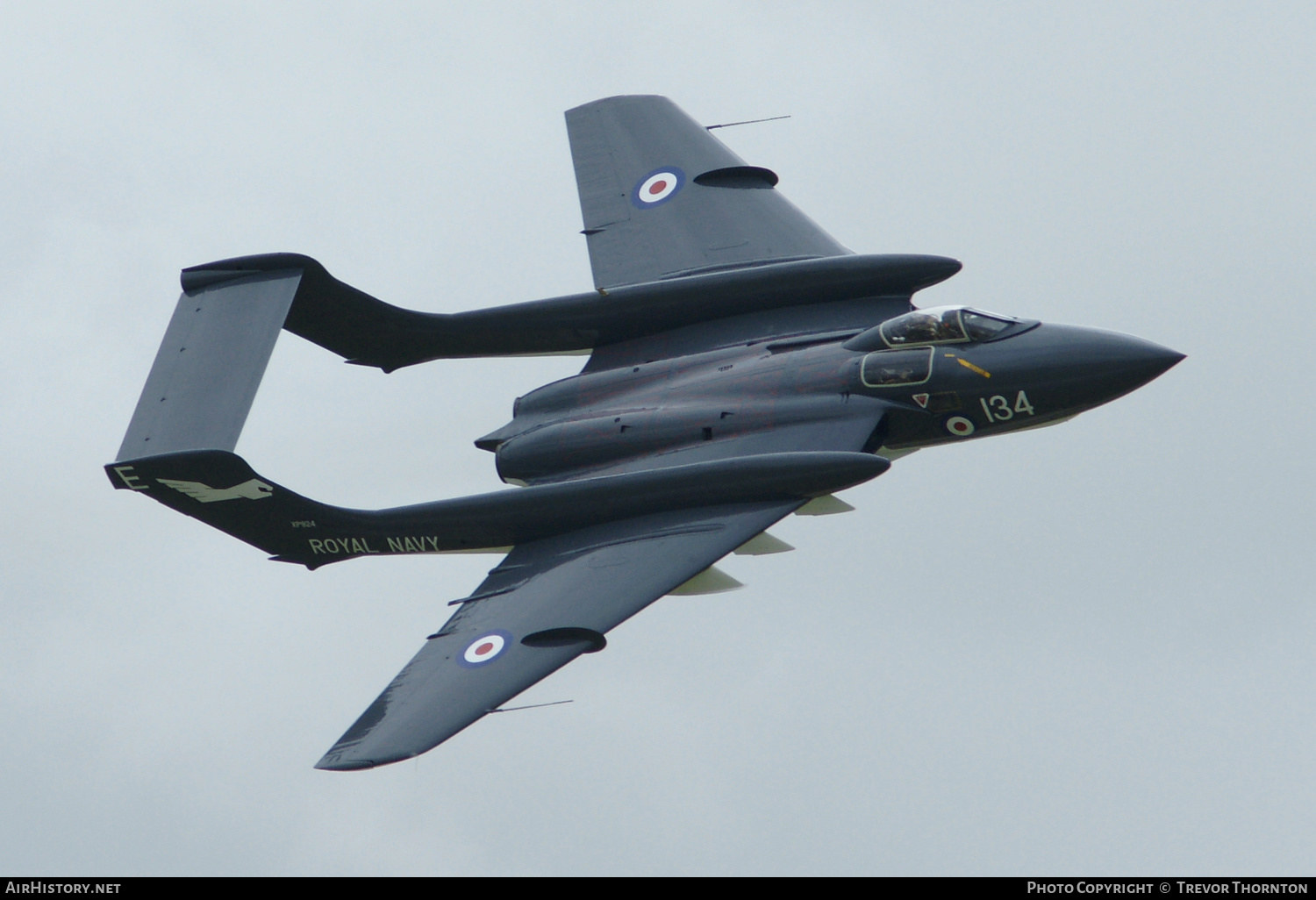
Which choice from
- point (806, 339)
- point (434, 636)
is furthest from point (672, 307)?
point (434, 636)

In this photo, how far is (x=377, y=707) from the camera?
25.4m

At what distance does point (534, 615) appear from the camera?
1040 inches

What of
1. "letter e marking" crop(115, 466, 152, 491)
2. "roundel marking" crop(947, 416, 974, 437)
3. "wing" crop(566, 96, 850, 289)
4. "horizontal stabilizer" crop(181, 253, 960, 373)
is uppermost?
"wing" crop(566, 96, 850, 289)

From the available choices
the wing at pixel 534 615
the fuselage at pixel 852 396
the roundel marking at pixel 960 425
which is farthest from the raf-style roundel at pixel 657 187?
the wing at pixel 534 615

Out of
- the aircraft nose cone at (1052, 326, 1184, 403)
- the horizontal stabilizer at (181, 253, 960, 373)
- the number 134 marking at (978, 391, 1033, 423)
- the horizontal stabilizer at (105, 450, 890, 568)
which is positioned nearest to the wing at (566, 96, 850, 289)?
the horizontal stabilizer at (181, 253, 960, 373)

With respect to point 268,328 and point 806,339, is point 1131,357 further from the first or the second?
point 268,328

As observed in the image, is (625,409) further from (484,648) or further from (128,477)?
(128,477)

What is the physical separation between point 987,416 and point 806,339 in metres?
3.17

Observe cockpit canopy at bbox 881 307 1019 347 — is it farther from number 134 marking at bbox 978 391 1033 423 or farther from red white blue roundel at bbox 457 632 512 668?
red white blue roundel at bbox 457 632 512 668

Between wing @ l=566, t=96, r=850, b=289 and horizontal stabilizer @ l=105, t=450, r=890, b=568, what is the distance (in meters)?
5.75

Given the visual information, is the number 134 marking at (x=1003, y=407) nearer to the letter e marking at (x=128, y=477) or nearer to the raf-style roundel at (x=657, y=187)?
the raf-style roundel at (x=657, y=187)

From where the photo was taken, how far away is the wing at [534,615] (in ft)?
81.1

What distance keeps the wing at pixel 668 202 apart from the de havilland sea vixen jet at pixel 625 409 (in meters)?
0.08

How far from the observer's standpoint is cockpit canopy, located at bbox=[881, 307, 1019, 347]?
92.7ft
